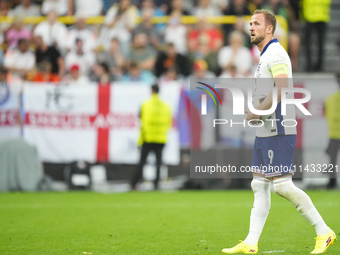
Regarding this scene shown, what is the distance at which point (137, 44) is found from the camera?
14.6 metres

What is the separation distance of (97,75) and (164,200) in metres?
4.81

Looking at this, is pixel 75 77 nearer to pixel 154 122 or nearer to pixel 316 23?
pixel 154 122

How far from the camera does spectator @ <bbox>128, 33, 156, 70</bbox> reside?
14.4 m

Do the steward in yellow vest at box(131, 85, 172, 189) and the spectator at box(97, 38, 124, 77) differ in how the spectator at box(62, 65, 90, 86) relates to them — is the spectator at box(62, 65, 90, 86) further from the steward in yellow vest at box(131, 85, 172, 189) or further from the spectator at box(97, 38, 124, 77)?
the steward in yellow vest at box(131, 85, 172, 189)

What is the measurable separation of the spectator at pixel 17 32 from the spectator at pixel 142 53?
332 cm

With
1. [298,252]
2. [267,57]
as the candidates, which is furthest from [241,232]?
[267,57]

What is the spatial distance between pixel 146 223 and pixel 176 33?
837 cm

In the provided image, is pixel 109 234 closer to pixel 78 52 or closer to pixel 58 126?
pixel 58 126

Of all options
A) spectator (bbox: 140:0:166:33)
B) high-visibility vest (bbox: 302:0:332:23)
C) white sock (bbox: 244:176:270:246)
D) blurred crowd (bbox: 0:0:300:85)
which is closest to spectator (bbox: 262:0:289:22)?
blurred crowd (bbox: 0:0:300:85)

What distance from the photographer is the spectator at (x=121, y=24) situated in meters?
15.2

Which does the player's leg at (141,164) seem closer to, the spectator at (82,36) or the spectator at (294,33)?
the spectator at (82,36)

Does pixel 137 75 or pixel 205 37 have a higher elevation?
pixel 205 37

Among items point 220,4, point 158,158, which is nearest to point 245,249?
point 158,158

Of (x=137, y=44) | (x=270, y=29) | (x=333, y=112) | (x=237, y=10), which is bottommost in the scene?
(x=333, y=112)
